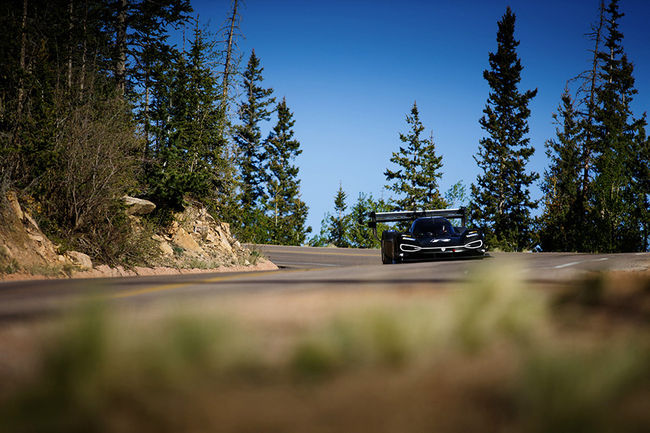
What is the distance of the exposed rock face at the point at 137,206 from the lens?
13727 mm

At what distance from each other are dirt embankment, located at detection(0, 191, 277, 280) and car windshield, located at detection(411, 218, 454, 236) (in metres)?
6.08

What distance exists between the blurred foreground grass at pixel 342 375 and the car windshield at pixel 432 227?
11820 mm

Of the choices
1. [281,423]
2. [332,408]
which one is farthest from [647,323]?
[281,423]

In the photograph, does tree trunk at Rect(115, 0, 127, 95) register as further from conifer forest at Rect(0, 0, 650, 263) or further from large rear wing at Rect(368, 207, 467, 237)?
large rear wing at Rect(368, 207, 467, 237)

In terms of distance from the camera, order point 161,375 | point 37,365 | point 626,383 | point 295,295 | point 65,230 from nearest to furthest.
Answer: point 626,383
point 161,375
point 37,365
point 295,295
point 65,230

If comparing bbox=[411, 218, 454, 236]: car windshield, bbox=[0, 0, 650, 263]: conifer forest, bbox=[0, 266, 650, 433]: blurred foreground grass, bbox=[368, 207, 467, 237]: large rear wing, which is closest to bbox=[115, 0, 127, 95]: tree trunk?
bbox=[0, 0, 650, 263]: conifer forest

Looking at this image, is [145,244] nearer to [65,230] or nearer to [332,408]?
[65,230]

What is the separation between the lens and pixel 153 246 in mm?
13375

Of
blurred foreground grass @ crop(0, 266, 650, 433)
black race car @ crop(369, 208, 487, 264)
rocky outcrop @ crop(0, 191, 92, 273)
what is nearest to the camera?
blurred foreground grass @ crop(0, 266, 650, 433)

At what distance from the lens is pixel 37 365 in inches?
93.3

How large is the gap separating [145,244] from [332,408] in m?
12.2

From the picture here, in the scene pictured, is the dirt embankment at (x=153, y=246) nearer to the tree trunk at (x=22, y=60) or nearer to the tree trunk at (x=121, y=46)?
the tree trunk at (x=22, y=60)

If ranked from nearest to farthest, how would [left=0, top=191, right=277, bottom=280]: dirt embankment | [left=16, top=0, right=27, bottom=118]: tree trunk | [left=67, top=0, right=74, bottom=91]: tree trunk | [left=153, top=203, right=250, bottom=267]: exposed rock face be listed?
[left=0, top=191, right=277, bottom=280]: dirt embankment < [left=16, top=0, right=27, bottom=118]: tree trunk < [left=67, top=0, right=74, bottom=91]: tree trunk < [left=153, top=203, right=250, bottom=267]: exposed rock face

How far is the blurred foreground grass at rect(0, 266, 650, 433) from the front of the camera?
1.66 metres
